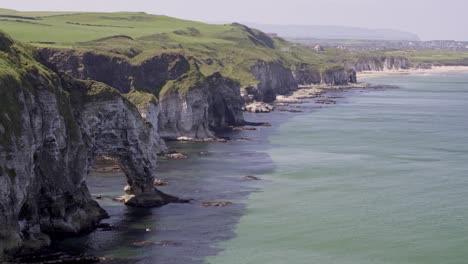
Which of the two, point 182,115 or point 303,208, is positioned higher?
point 182,115

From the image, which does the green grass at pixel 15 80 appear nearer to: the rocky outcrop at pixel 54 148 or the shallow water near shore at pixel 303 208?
the rocky outcrop at pixel 54 148

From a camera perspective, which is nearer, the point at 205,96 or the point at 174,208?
the point at 174,208

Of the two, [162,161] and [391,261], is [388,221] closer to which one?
[391,261]

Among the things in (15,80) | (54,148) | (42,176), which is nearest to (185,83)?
(54,148)

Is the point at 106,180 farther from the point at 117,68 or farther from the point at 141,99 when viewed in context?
the point at 117,68

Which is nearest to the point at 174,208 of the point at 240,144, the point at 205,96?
the point at 240,144

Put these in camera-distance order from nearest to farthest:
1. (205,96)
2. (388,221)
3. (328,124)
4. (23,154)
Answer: (23,154), (388,221), (205,96), (328,124)

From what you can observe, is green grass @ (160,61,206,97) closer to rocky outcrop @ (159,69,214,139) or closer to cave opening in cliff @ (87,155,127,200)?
rocky outcrop @ (159,69,214,139)

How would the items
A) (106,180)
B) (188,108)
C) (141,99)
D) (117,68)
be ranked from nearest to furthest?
(106,180) → (141,99) → (188,108) → (117,68)
